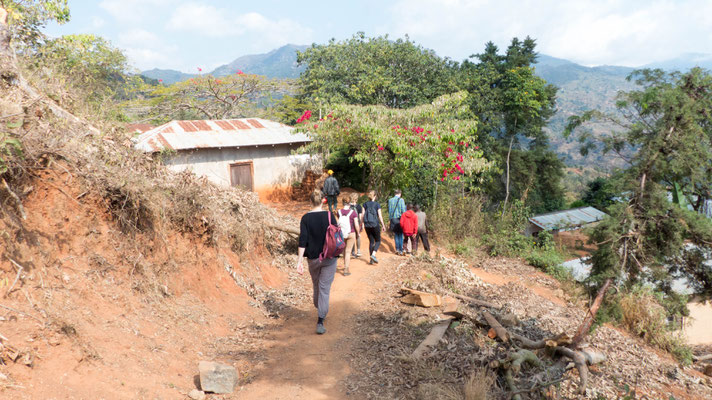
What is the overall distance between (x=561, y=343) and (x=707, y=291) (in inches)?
71.6

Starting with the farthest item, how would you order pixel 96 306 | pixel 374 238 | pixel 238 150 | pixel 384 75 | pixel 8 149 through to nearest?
pixel 384 75 → pixel 238 150 → pixel 374 238 → pixel 96 306 → pixel 8 149

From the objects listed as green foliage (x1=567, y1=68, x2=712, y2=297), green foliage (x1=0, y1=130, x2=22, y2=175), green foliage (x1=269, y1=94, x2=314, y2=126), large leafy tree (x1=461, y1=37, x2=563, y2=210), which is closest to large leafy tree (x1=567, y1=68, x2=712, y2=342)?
green foliage (x1=567, y1=68, x2=712, y2=297)

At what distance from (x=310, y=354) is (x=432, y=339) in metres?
1.60

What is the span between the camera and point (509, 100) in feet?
70.7

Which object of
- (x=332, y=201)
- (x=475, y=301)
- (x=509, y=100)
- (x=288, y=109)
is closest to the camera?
(x=475, y=301)

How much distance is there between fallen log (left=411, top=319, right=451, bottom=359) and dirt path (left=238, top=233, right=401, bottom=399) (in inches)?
34.7

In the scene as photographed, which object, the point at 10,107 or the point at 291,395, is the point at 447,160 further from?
the point at 10,107

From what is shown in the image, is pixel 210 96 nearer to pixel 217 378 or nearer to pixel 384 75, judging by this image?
pixel 384 75

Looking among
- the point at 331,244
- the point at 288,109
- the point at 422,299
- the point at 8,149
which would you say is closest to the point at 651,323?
the point at 422,299

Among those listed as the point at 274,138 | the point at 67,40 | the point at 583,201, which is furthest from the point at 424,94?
the point at 583,201

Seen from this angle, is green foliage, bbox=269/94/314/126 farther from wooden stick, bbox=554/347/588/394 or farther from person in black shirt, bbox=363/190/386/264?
wooden stick, bbox=554/347/588/394

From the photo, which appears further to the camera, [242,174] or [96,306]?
[242,174]

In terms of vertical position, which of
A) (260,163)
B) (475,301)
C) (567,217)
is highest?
(260,163)

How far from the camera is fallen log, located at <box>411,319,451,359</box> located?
5.08m
